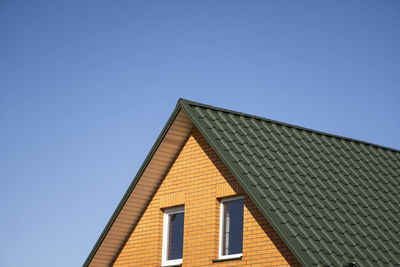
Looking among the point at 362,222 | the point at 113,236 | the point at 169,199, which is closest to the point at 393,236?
the point at 362,222

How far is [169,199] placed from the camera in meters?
16.7

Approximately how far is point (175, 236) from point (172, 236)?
149 mm

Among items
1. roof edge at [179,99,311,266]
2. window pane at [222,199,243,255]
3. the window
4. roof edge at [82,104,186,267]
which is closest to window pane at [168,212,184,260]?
the window

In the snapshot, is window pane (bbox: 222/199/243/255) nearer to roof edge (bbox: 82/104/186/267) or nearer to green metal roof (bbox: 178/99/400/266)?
green metal roof (bbox: 178/99/400/266)

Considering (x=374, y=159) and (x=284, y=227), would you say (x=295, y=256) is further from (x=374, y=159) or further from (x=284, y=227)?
(x=374, y=159)

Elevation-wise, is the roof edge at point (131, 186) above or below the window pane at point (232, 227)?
above

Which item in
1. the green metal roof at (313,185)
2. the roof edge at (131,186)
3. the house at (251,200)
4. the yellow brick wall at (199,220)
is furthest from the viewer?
the roof edge at (131,186)

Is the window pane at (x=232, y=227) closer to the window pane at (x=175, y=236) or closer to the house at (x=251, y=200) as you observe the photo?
the house at (x=251, y=200)

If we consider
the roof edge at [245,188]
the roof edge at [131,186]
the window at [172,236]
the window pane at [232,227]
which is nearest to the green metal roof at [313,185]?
the roof edge at [245,188]

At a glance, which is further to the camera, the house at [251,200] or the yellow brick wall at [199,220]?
the yellow brick wall at [199,220]

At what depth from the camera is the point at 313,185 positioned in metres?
15.2

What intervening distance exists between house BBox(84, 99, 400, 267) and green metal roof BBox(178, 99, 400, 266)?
0.03 metres

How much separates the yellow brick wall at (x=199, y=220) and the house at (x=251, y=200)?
25mm

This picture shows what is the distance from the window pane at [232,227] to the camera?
14807mm
